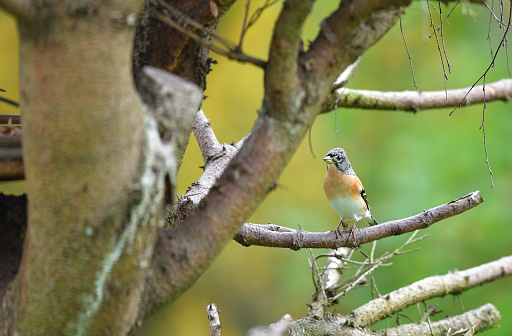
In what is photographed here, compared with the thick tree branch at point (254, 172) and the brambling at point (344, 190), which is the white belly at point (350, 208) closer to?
the brambling at point (344, 190)

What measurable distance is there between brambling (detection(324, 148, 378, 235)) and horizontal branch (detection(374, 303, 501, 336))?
820 mm

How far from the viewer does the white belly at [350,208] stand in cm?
373

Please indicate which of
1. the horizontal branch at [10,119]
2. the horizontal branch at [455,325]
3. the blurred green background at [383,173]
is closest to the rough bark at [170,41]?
the horizontal branch at [10,119]

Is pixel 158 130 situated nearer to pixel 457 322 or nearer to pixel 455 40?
pixel 457 322

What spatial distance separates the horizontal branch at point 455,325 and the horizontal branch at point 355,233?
0.70 m

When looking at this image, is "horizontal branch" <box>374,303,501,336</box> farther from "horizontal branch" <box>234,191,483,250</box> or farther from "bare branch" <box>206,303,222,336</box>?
"bare branch" <box>206,303,222,336</box>

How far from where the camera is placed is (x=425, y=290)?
3.11 m

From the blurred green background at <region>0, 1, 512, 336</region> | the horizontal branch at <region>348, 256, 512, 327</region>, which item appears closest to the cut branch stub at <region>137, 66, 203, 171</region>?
the horizontal branch at <region>348, 256, 512, 327</region>

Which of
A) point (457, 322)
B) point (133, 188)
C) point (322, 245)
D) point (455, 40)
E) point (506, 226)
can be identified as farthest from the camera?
point (455, 40)


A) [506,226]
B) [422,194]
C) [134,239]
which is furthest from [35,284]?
[506,226]

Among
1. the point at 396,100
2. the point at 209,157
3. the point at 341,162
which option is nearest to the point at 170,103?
the point at 209,157

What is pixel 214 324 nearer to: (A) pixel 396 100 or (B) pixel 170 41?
(B) pixel 170 41

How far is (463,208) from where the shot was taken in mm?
2145

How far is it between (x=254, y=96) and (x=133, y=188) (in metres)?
4.97
